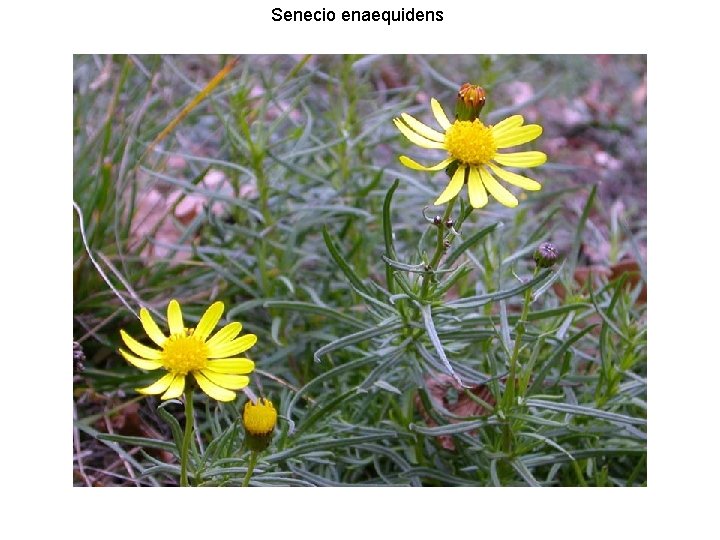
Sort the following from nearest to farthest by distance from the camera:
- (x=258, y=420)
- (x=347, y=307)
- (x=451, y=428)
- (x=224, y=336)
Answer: (x=258, y=420) < (x=224, y=336) < (x=451, y=428) < (x=347, y=307)

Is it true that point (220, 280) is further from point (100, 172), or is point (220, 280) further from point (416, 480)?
point (416, 480)

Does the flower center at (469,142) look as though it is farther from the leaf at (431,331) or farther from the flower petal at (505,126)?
the leaf at (431,331)

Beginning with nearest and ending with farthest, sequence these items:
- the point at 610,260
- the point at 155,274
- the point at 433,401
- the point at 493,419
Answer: the point at 493,419 → the point at 433,401 → the point at 155,274 → the point at 610,260

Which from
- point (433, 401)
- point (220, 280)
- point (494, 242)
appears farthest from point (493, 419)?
point (220, 280)

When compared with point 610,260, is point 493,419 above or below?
below

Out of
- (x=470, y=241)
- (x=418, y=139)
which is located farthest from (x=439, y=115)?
(x=470, y=241)

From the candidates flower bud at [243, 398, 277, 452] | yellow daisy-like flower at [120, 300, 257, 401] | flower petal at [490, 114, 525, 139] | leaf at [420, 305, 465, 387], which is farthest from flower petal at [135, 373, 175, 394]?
flower petal at [490, 114, 525, 139]

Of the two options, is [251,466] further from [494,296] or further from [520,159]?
[520,159]
